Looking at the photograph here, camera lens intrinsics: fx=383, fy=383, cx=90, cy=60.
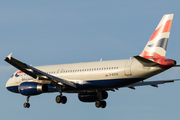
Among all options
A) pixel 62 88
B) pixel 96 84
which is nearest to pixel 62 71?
pixel 62 88

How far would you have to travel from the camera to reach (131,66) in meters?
39.2

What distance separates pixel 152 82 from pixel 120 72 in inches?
318

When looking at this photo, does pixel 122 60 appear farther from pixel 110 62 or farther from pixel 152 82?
pixel 152 82

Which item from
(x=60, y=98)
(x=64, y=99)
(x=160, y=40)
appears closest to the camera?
(x=160, y=40)

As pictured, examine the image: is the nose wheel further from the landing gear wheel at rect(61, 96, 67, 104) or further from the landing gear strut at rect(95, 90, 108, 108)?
the landing gear strut at rect(95, 90, 108, 108)

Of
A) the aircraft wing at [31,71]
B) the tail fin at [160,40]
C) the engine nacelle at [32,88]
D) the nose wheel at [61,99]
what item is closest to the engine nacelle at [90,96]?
the nose wheel at [61,99]

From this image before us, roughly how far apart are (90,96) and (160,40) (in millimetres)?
12076

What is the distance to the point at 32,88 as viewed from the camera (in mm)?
42062

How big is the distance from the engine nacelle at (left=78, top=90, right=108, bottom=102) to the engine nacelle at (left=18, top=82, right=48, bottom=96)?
22.1 ft

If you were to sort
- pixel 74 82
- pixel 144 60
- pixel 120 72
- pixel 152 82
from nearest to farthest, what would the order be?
1. pixel 144 60
2. pixel 120 72
3. pixel 74 82
4. pixel 152 82

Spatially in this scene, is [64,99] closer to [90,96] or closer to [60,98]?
[60,98]

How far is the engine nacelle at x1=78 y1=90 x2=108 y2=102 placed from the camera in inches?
1836

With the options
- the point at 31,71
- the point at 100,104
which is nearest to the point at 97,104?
the point at 100,104

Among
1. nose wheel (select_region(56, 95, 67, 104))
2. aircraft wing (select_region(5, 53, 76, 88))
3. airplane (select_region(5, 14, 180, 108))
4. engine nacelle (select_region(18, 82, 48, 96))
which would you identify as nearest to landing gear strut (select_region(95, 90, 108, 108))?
airplane (select_region(5, 14, 180, 108))
